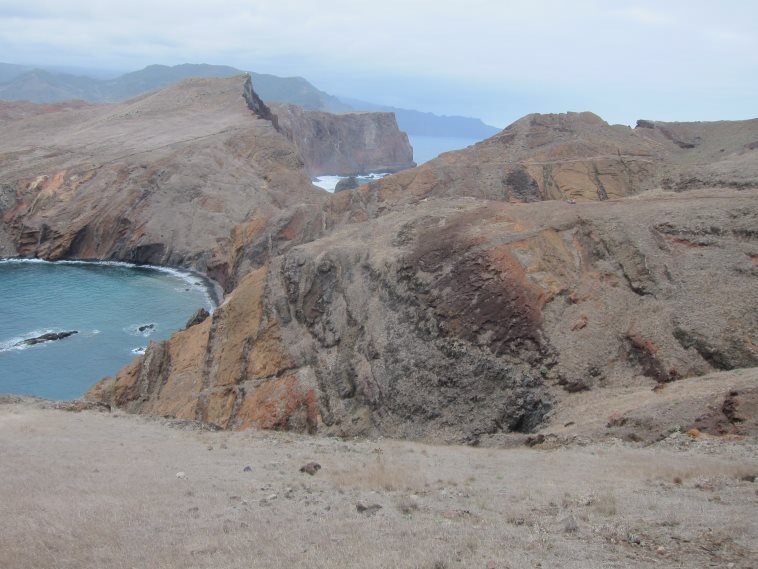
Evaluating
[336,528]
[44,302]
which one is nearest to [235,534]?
[336,528]

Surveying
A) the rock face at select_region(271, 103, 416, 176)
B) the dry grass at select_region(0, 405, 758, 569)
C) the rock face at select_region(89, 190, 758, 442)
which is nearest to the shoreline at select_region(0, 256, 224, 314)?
the rock face at select_region(89, 190, 758, 442)

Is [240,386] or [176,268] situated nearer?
[240,386]

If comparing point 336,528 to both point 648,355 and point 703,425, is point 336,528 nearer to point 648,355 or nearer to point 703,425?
point 703,425

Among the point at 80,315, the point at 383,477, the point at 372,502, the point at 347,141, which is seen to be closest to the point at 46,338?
the point at 80,315

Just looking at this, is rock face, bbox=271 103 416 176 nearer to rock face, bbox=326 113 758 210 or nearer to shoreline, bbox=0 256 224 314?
shoreline, bbox=0 256 224 314

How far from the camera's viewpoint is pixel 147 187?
235 feet

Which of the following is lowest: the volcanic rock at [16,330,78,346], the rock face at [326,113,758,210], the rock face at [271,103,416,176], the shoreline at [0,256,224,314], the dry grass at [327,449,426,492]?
the volcanic rock at [16,330,78,346]

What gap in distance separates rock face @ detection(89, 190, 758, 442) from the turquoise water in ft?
31.4

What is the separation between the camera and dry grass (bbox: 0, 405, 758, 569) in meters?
8.84

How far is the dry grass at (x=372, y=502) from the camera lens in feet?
29.0

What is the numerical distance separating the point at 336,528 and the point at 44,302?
4739 centimetres

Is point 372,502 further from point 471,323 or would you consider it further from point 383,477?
point 471,323

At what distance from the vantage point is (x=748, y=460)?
505 inches

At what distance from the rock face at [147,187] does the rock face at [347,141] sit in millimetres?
40372
